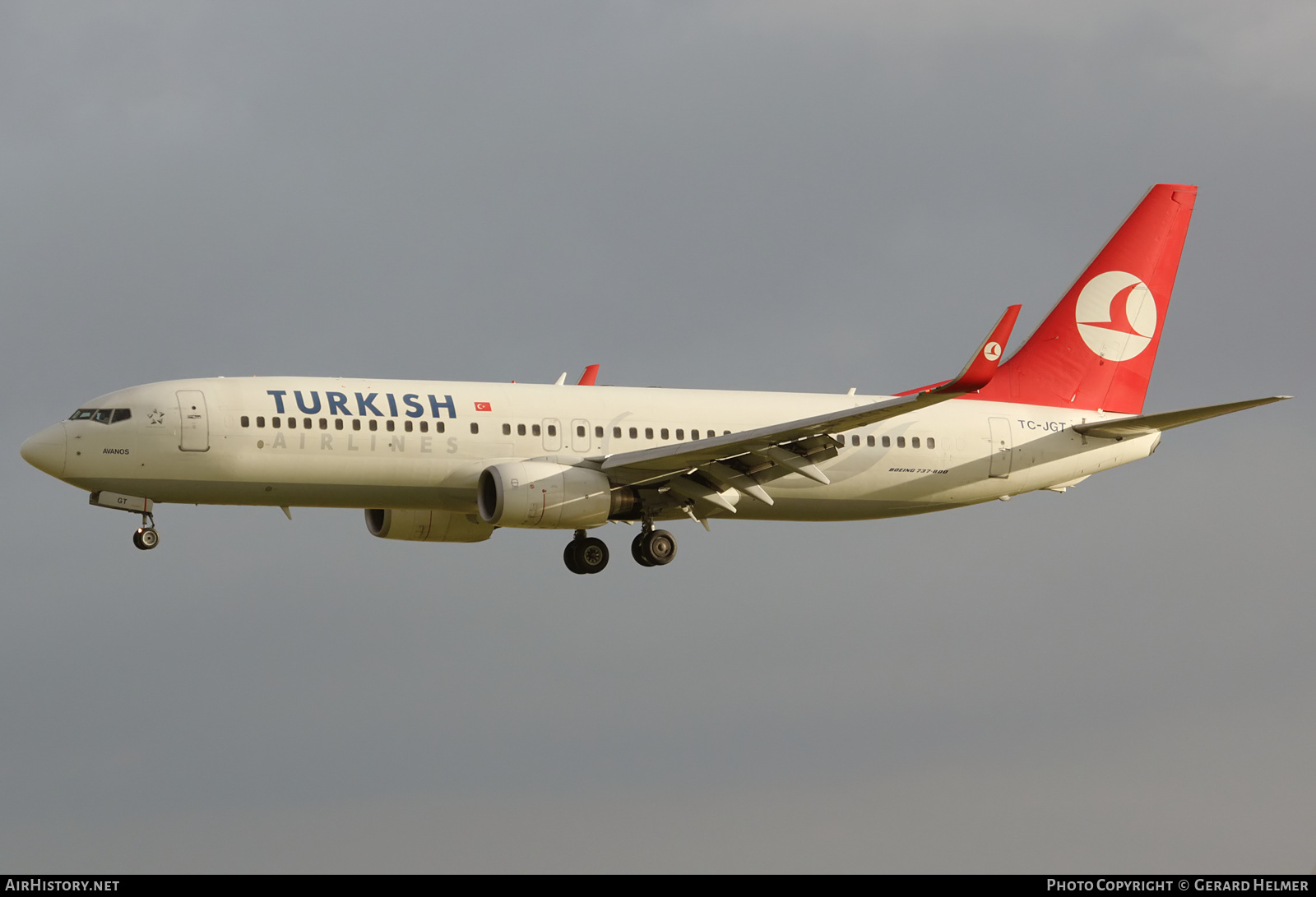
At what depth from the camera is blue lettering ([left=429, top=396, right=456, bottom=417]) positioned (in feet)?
146

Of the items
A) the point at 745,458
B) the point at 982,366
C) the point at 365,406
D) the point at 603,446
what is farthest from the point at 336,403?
the point at 982,366

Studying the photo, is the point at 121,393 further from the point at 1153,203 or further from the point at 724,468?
the point at 1153,203

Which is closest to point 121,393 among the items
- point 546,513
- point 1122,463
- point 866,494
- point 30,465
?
point 30,465

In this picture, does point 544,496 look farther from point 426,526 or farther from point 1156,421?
point 1156,421

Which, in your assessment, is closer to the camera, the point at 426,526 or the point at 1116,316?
the point at 426,526

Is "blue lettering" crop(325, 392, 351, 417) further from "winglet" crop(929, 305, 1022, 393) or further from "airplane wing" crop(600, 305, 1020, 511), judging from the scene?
"winglet" crop(929, 305, 1022, 393)

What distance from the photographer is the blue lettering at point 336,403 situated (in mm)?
43750

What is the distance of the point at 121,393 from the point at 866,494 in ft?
64.6

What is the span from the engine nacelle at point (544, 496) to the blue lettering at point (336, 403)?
3.73 meters

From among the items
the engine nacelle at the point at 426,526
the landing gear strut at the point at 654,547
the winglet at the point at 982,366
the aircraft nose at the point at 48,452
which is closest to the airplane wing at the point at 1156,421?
the winglet at the point at 982,366

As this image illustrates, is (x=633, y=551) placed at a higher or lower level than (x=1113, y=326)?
lower

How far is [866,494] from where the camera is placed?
4900 cm

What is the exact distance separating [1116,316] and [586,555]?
18109 mm

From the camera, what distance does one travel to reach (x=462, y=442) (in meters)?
44.5
